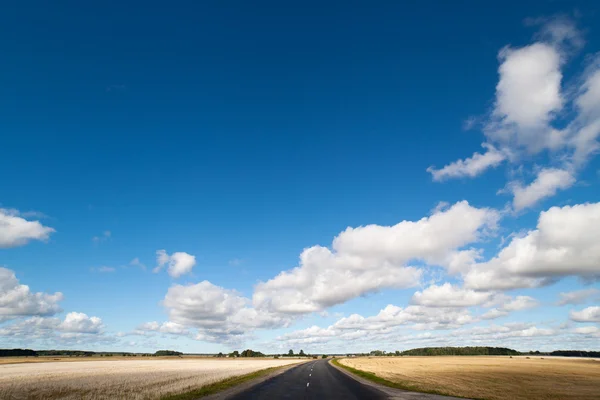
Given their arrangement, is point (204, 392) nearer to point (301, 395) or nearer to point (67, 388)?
point (301, 395)

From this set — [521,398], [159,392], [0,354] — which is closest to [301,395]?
[159,392]

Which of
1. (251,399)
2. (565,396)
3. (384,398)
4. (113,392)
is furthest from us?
(565,396)

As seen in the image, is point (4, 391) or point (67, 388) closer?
point (4, 391)

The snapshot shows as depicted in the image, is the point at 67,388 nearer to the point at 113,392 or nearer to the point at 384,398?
the point at 113,392

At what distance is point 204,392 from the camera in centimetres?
2527

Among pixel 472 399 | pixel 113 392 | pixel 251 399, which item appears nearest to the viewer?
pixel 251 399

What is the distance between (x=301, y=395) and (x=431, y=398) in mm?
8114

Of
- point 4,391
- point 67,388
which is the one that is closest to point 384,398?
point 67,388

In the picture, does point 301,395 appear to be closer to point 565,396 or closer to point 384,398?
point 384,398

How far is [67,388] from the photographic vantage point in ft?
92.7

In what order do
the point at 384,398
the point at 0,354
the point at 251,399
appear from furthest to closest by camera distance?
the point at 0,354
the point at 384,398
the point at 251,399

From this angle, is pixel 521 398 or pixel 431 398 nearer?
pixel 431 398

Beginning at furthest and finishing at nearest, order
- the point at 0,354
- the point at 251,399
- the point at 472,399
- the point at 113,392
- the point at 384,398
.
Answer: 1. the point at 0,354
2. the point at 113,392
3. the point at 472,399
4. the point at 384,398
5. the point at 251,399

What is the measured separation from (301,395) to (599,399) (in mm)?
20671
